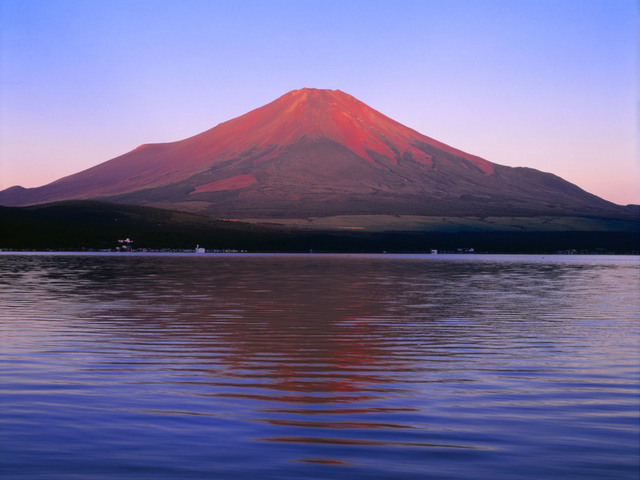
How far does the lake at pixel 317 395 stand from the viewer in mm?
9594

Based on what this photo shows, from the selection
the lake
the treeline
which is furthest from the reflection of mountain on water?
the treeline

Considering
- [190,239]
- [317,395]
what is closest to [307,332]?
[317,395]

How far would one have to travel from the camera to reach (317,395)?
13617 millimetres

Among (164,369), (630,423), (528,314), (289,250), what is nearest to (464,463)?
(630,423)

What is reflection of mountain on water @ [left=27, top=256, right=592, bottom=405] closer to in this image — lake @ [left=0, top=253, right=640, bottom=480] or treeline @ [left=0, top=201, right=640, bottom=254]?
lake @ [left=0, top=253, right=640, bottom=480]

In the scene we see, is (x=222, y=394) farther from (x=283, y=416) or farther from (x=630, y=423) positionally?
(x=630, y=423)

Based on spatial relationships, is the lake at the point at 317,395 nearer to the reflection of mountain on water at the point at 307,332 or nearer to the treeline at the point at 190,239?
the reflection of mountain on water at the point at 307,332

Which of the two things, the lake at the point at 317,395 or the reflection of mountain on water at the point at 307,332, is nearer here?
the lake at the point at 317,395

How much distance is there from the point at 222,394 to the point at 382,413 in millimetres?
3048

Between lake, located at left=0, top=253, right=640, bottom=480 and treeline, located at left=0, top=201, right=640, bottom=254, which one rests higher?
treeline, located at left=0, top=201, right=640, bottom=254

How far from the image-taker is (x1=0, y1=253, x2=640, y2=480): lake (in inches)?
378

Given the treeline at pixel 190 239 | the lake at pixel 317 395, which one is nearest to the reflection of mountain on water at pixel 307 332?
the lake at pixel 317 395

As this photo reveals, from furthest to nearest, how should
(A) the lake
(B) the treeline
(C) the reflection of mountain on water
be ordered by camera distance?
(B) the treeline
(C) the reflection of mountain on water
(A) the lake

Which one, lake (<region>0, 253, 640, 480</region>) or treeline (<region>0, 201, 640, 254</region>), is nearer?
lake (<region>0, 253, 640, 480</region>)
